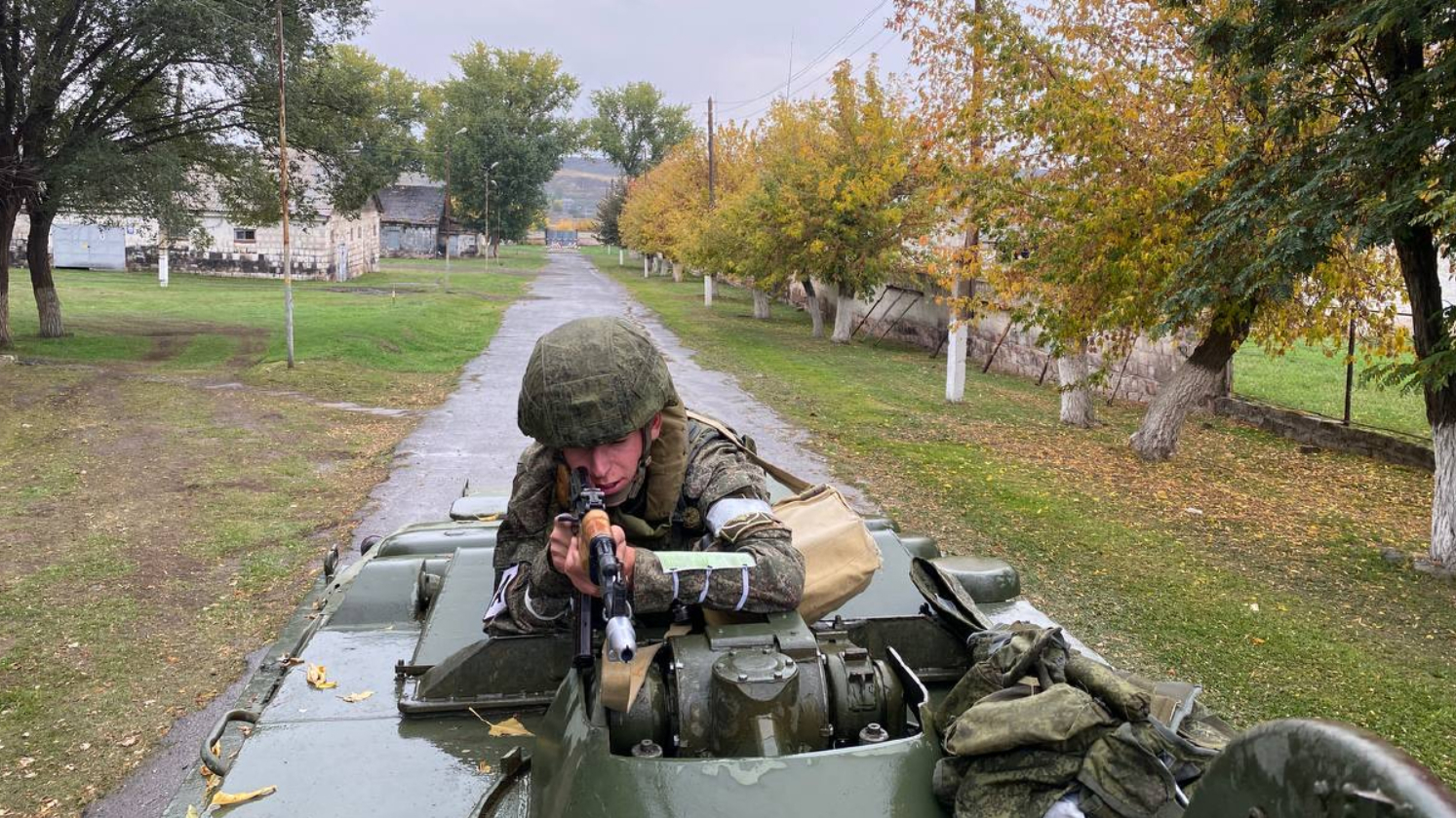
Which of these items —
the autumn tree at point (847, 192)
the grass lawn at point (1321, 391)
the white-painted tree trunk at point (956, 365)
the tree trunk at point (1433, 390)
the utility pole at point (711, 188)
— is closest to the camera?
the tree trunk at point (1433, 390)

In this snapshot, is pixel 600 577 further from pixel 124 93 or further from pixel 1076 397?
pixel 124 93

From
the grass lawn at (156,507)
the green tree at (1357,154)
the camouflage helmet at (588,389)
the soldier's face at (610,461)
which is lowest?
the grass lawn at (156,507)

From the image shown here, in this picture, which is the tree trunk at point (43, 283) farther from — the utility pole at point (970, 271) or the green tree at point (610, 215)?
the green tree at point (610, 215)

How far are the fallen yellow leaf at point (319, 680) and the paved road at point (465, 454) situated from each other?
1.67 m

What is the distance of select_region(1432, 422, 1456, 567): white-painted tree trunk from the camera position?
8227 millimetres

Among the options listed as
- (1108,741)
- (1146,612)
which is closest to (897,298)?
(1146,612)

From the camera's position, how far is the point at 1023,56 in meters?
11.4

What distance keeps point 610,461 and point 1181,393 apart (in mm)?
10438

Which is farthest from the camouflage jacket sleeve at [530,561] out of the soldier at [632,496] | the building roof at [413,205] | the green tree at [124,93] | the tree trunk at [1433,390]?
the building roof at [413,205]

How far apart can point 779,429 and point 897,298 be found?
16.3 metres

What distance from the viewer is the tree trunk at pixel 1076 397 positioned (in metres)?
14.8

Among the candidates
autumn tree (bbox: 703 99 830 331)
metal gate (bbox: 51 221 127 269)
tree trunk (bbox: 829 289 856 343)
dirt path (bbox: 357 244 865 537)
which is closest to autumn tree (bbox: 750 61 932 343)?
autumn tree (bbox: 703 99 830 331)

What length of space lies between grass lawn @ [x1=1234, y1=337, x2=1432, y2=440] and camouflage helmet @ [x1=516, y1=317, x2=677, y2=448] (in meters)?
10.6

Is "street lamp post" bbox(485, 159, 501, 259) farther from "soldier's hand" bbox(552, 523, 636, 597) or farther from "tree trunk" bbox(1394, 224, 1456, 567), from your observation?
"soldier's hand" bbox(552, 523, 636, 597)
